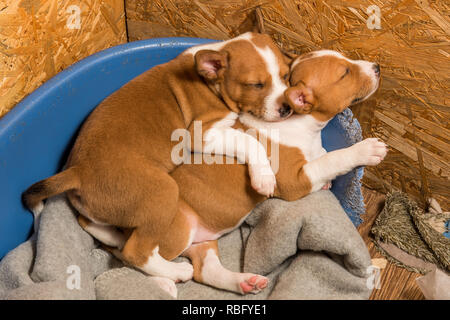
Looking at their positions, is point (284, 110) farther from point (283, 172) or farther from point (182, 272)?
point (182, 272)

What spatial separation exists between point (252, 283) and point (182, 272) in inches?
14.8

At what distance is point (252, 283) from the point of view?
2.39 metres

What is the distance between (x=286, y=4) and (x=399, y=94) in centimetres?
85

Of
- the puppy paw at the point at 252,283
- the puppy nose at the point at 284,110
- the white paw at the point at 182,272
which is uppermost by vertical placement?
the puppy nose at the point at 284,110

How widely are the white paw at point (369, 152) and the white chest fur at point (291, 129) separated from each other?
0.26 metres

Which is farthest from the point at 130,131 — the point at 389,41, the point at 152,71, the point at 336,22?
the point at 389,41

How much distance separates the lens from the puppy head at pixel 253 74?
2455 millimetres

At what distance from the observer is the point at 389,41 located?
2.69 m

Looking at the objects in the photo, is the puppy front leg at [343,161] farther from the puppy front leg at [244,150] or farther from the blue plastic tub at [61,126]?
the puppy front leg at [244,150]

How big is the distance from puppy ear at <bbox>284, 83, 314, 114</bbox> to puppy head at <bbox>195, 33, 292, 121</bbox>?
2.7 inches

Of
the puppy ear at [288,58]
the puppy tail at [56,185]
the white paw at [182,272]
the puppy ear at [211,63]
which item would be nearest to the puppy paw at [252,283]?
the white paw at [182,272]

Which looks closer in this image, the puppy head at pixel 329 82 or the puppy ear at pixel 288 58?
the puppy head at pixel 329 82

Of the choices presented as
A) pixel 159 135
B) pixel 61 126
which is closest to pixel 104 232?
pixel 159 135
